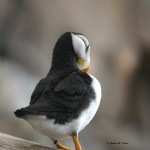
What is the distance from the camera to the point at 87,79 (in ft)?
19.1

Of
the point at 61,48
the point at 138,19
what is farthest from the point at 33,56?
the point at 61,48

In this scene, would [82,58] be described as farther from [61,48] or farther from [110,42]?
[110,42]

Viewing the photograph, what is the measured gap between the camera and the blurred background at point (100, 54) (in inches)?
500

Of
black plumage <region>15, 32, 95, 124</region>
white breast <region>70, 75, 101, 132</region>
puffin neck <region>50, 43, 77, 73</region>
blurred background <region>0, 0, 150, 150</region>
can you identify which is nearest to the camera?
black plumage <region>15, 32, 95, 124</region>

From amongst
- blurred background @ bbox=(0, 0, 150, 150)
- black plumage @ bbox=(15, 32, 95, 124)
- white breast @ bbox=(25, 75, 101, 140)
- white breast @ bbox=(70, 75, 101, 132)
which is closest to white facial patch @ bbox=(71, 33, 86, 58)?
black plumage @ bbox=(15, 32, 95, 124)

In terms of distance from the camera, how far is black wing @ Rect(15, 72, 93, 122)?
215 inches

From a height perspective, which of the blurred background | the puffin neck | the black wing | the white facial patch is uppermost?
the white facial patch

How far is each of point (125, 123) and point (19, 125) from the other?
3.36m

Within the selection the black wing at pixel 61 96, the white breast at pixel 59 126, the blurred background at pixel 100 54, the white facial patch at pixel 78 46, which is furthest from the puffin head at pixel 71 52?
the blurred background at pixel 100 54

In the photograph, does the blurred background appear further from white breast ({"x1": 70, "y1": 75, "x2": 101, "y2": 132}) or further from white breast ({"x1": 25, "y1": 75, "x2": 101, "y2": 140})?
white breast ({"x1": 25, "y1": 75, "x2": 101, "y2": 140})

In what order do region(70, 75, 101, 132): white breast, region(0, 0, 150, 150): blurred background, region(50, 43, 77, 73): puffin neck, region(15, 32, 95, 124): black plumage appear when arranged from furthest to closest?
1. region(0, 0, 150, 150): blurred background
2. region(50, 43, 77, 73): puffin neck
3. region(70, 75, 101, 132): white breast
4. region(15, 32, 95, 124): black plumage

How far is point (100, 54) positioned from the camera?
1427cm

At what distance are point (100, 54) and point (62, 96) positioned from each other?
8.75m

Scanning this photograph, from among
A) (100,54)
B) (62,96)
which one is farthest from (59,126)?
(100,54)
